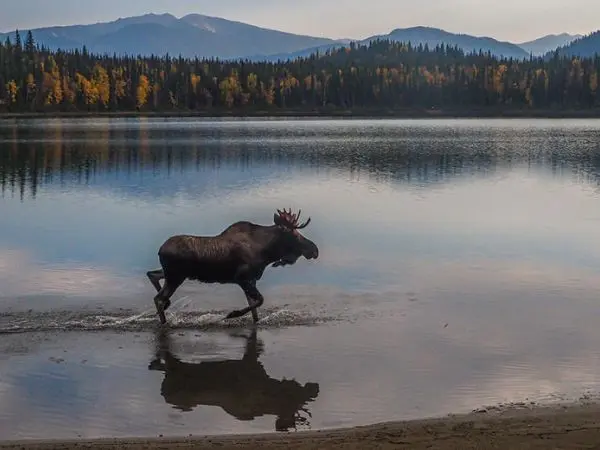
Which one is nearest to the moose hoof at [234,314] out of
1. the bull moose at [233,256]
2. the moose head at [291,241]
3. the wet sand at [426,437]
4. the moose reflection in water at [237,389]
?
the bull moose at [233,256]

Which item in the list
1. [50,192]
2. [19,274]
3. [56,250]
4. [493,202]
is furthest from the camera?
[50,192]

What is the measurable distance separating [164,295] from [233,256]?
1.33 meters

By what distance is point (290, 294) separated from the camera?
61.4ft

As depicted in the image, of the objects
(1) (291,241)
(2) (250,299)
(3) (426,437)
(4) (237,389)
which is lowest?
(4) (237,389)

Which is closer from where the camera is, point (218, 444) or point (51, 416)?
point (218, 444)

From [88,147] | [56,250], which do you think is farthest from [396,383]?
[88,147]

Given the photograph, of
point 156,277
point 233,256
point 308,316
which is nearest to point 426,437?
point 233,256

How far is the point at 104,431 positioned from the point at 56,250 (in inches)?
585

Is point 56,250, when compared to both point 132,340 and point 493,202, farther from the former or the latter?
point 493,202

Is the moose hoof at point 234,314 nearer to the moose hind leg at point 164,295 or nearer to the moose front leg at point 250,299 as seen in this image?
the moose front leg at point 250,299

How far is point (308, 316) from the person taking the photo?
16.3m

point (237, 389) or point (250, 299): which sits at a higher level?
point (250, 299)

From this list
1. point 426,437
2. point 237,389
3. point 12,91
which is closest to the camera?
point 426,437

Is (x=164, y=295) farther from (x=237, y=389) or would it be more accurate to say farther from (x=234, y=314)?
(x=237, y=389)
